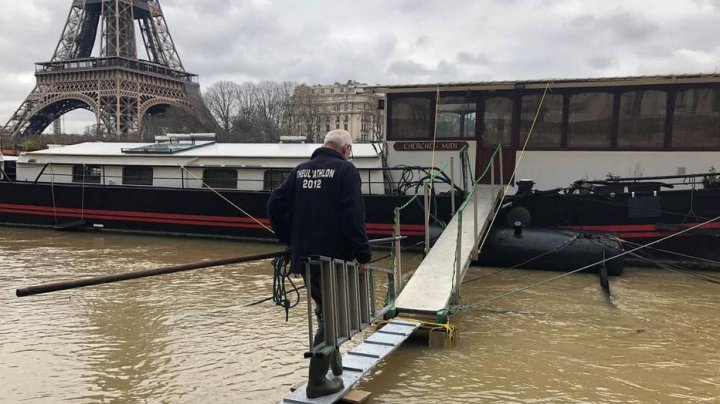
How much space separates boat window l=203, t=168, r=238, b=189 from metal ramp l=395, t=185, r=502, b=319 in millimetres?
6066

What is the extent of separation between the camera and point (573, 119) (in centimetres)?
1070

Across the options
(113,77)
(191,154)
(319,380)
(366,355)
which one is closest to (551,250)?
(366,355)

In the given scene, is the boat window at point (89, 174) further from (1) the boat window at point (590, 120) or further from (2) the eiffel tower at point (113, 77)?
(2) the eiffel tower at point (113, 77)

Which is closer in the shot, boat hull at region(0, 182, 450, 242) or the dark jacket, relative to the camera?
the dark jacket

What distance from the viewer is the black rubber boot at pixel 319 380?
12.6 ft

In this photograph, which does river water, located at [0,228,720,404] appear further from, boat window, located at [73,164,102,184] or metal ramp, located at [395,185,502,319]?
boat window, located at [73,164,102,184]

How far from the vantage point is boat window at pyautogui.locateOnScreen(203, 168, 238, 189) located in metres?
12.8

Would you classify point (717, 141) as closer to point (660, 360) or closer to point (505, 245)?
point (505, 245)

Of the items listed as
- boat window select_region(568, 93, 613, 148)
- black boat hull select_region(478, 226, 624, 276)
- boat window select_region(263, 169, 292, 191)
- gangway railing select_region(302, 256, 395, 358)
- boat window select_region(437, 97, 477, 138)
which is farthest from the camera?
boat window select_region(263, 169, 292, 191)

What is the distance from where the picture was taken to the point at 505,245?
9664 millimetres

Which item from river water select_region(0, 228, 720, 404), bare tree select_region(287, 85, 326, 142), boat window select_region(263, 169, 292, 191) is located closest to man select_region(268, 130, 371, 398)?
river water select_region(0, 228, 720, 404)

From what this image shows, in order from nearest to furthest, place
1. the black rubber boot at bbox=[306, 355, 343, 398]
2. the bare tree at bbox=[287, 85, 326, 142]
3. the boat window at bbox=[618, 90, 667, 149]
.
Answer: the black rubber boot at bbox=[306, 355, 343, 398]
the boat window at bbox=[618, 90, 667, 149]
the bare tree at bbox=[287, 85, 326, 142]

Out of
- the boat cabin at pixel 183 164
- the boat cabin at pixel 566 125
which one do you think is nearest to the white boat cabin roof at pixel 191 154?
the boat cabin at pixel 183 164

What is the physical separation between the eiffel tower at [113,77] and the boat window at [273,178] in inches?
1508
